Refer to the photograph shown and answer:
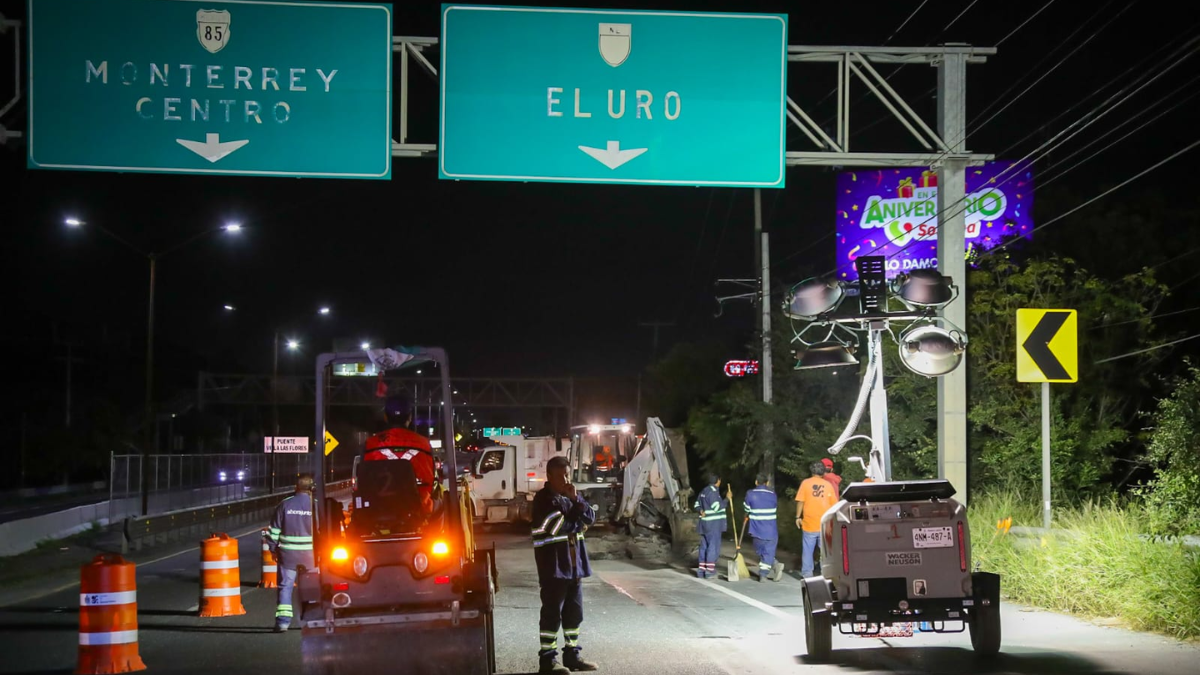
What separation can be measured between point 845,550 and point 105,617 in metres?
6.64

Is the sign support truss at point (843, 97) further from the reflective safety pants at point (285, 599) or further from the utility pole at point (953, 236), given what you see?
the reflective safety pants at point (285, 599)

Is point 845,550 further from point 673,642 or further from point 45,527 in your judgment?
point 45,527

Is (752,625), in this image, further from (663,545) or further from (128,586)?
(663,545)

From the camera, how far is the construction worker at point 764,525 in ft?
63.2

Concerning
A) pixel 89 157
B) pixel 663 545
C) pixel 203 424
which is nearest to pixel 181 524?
pixel 663 545

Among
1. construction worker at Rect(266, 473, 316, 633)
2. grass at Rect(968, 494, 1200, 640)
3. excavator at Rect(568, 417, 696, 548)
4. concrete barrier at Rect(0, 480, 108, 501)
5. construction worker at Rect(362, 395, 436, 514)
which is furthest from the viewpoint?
concrete barrier at Rect(0, 480, 108, 501)

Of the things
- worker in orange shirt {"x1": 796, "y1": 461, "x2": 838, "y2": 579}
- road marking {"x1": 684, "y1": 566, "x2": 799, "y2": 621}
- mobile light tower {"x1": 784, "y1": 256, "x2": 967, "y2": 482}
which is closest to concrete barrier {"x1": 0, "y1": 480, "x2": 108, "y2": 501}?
road marking {"x1": 684, "y1": 566, "x2": 799, "y2": 621}

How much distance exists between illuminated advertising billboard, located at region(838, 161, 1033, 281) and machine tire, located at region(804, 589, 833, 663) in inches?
873

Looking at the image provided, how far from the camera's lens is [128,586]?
36.2 ft

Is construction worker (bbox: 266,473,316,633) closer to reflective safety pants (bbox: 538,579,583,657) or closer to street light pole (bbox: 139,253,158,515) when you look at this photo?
reflective safety pants (bbox: 538,579,583,657)

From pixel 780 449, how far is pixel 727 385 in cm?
1931

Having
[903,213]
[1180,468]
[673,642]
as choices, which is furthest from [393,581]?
Result: [903,213]

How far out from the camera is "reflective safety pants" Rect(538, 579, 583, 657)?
1093 cm

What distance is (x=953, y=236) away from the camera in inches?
627
